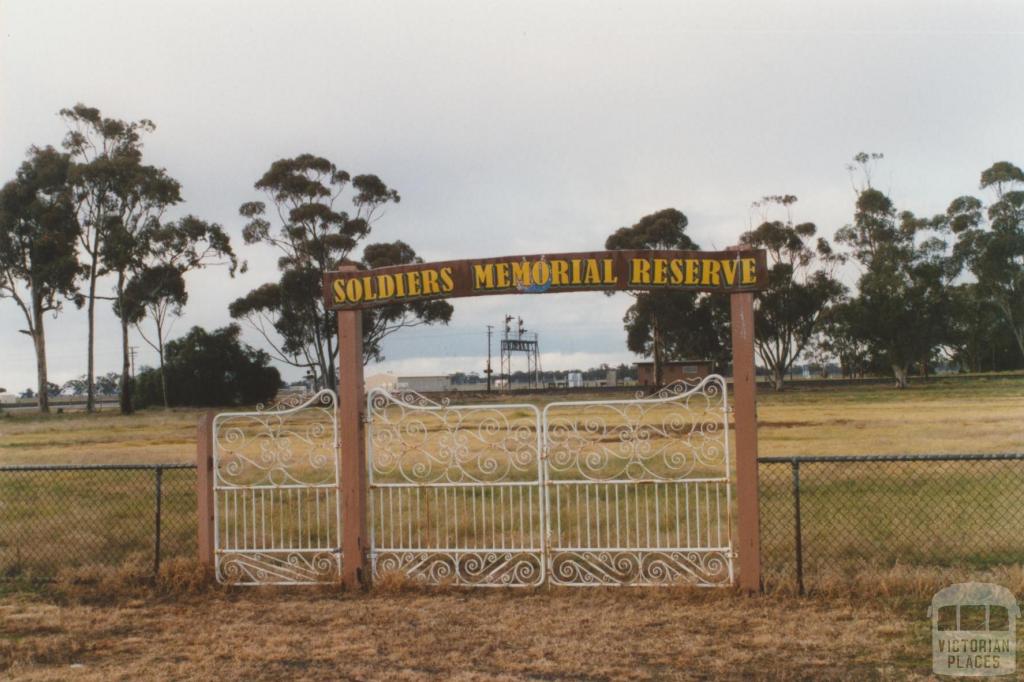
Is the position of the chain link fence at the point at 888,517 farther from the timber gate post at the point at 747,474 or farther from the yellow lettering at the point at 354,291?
the yellow lettering at the point at 354,291

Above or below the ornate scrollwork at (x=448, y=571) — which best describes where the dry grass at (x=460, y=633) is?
below

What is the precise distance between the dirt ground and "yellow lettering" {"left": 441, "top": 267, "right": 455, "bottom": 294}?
2.66 m

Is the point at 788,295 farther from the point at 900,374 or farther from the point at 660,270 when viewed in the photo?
the point at 660,270

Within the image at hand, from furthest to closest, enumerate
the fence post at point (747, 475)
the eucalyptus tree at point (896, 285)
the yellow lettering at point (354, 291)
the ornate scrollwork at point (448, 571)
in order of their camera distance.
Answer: the eucalyptus tree at point (896, 285), the yellow lettering at point (354, 291), the ornate scrollwork at point (448, 571), the fence post at point (747, 475)

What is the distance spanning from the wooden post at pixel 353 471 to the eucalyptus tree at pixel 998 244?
5069 cm

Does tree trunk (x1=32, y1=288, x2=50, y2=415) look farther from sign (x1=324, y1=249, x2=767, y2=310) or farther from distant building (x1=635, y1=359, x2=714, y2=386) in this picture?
sign (x1=324, y1=249, x2=767, y2=310)

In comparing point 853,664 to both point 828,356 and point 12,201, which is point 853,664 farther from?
point 828,356

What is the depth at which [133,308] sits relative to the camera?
44.8 meters

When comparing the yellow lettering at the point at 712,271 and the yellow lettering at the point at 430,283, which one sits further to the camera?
the yellow lettering at the point at 430,283

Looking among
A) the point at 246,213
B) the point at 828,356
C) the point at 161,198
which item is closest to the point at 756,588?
the point at 246,213

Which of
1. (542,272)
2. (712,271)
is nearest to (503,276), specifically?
(542,272)

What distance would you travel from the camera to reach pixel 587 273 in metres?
7.64

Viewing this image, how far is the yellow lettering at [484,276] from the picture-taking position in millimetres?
7809

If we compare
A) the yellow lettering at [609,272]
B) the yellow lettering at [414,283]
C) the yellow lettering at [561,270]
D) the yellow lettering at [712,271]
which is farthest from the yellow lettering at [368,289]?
the yellow lettering at [712,271]
